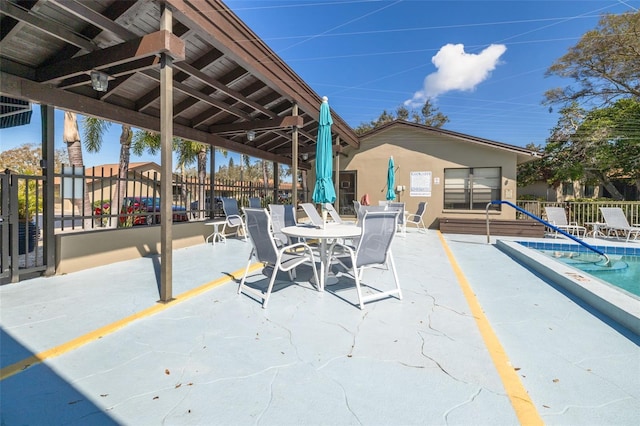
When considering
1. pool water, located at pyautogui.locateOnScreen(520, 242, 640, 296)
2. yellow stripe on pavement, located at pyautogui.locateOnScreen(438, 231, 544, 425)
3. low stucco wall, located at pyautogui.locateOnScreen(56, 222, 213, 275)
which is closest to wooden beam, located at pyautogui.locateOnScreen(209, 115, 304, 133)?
low stucco wall, located at pyautogui.locateOnScreen(56, 222, 213, 275)

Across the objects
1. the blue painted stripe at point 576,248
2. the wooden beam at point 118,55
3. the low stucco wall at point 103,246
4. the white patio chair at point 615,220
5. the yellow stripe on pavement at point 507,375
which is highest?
the wooden beam at point 118,55

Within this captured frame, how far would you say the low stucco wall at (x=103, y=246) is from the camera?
444 centimetres

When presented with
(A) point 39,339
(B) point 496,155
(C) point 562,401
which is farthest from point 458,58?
(A) point 39,339

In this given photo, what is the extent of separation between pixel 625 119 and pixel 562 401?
19.0 meters

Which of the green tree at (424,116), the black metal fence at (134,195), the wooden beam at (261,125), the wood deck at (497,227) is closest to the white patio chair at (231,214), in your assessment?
the black metal fence at (134,195)

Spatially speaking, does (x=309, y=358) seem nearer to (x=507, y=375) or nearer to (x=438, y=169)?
(x=507, y=375)

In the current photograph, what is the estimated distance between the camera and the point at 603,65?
15109 millimetres

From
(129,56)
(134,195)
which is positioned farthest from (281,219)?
(129,56)

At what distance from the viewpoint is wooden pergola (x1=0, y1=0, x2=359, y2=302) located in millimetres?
3309

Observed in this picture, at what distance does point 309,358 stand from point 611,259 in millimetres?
7380

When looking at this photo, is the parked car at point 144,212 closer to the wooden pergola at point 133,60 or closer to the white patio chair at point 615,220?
the wooden pergola at point 133,60

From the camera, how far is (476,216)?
36.5ft

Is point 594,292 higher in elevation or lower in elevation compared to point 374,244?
lower

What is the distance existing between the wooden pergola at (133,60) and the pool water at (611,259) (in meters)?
6.16
